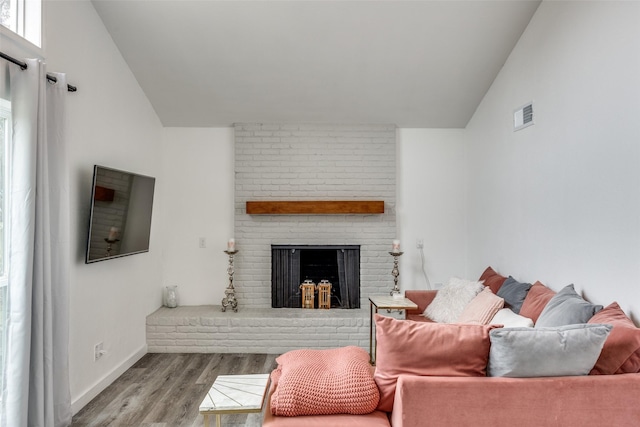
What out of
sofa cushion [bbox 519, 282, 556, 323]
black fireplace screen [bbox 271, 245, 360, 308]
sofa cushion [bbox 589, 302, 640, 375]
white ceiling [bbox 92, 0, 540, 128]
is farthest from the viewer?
black fireplace screen [bbox 271, 245, 360, 308]

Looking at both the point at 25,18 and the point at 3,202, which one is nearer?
the point at 3,202

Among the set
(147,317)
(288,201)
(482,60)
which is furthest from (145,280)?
(482,60)

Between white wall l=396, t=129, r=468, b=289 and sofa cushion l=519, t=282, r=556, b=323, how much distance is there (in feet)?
5.81

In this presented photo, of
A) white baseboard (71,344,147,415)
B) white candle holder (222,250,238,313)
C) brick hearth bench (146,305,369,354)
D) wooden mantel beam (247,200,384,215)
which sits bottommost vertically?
white baseboard (71,344,147,415)

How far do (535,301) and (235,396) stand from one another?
2.11 meters

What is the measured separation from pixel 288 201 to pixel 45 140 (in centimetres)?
256

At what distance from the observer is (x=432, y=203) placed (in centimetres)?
483

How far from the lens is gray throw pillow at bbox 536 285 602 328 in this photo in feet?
7.54

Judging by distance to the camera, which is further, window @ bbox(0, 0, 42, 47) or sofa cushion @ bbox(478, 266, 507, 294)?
sofa cushion @ bbox(478, 266, 507, 294)

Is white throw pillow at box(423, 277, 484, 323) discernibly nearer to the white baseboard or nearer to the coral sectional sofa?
the coral sectional sofa

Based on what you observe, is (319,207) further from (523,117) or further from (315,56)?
(523,117)

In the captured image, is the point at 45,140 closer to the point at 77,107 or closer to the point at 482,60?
the point at 77,107

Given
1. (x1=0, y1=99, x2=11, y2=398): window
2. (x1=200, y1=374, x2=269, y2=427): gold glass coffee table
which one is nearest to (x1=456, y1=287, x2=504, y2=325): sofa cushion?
(x1=200, y1=374, x2=269, y2=427): gold glass coffee table

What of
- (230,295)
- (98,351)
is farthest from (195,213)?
(98,351)
